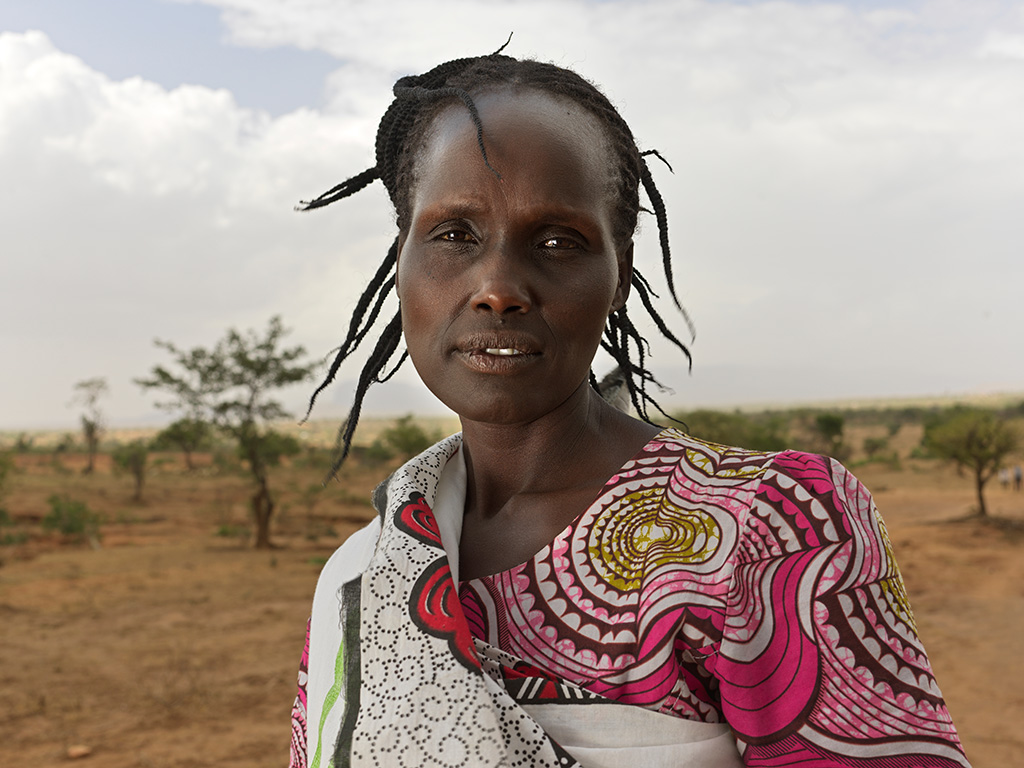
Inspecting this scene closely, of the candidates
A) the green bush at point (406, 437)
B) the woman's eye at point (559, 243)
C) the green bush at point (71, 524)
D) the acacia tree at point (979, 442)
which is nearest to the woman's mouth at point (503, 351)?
the woman's eye at point (559, 243)

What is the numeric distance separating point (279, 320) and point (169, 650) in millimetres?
8273

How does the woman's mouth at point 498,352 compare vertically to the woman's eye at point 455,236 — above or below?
below

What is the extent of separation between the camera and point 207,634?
9406mm

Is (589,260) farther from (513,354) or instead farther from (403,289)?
(403,289)

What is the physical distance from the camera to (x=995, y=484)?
21.0 m

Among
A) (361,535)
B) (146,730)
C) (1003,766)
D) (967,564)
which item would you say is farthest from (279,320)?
(361,535)

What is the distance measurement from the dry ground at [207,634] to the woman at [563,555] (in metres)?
5.53

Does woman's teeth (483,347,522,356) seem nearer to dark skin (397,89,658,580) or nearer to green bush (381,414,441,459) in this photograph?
dark skin (397,89,658,580)

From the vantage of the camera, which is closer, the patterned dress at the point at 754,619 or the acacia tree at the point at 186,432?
the patterned dress at the point at 754,619

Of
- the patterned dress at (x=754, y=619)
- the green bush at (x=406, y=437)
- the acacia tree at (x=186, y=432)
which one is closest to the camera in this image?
the patterned dress at (x=754, y=619)

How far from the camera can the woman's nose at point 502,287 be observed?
3.83 feet

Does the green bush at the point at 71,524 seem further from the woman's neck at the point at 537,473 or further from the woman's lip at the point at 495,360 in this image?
the woman's lip at the point at 495,360

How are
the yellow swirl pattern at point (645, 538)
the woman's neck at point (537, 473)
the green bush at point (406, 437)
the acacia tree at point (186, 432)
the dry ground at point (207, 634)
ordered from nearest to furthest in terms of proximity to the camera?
the yellow swirl pattern at point (645, 538) < the woman's neck at point (537, 473) < the dry ground at point (207, 634) < the acacia tree at point (186, 432) < the green bush at point (406, 437)

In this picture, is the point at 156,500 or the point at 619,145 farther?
the point at 156,500
